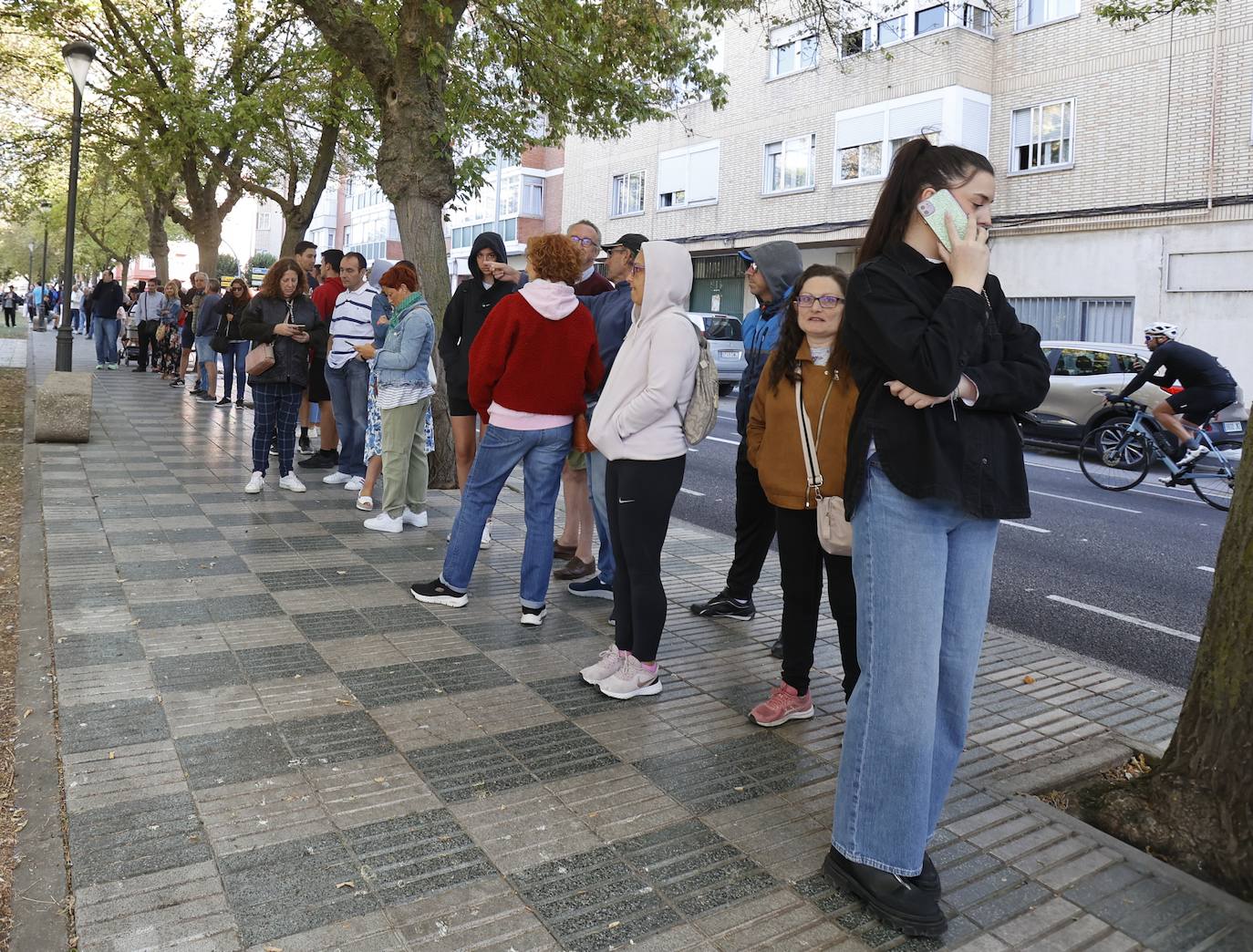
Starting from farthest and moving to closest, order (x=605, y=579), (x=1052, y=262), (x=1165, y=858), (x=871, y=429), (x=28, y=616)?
1. (x=1052, y=262)
2. (x=605, y=579)
3. (x=28, y=616)
4. (x=1165, y=858)
5. (x=871, y=429)

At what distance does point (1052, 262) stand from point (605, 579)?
1952 centimetres

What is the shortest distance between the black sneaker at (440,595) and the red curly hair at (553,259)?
1733 mm

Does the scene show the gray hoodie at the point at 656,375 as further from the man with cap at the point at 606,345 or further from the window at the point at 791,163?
the window at the point at 791,163

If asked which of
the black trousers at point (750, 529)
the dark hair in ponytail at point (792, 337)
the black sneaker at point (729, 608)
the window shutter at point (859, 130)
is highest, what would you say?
the window shutter at point (859, 130)

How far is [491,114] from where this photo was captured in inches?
615

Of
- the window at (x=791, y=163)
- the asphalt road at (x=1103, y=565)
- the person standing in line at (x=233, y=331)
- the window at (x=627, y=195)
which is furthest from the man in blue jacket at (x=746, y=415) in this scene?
the window at (x=627, y=195)

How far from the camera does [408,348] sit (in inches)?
290

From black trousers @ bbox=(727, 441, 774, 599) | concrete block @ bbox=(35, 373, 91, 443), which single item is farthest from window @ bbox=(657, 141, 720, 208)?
black trousers @ bbox=(727, 441, 774, 599)

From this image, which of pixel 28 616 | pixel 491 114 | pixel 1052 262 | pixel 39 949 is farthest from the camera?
pixel 1052 262

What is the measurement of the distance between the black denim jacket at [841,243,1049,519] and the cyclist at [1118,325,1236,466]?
10813 mm

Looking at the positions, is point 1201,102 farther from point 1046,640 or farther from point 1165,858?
point 1165,858

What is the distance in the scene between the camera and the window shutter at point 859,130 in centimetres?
2580

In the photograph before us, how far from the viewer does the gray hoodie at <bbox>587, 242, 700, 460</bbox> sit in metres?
4.40

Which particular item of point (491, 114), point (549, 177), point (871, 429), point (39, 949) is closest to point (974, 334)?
point (871, 429)
